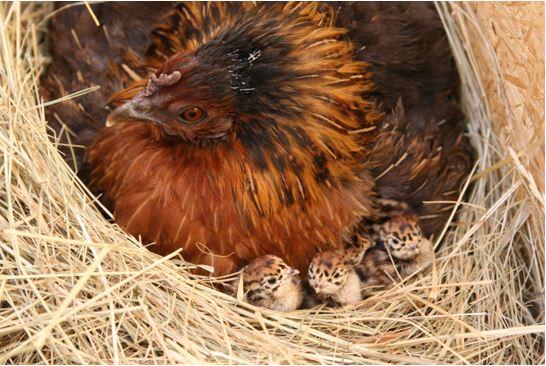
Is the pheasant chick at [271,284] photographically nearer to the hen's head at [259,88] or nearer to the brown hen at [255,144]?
the brown hen at [255,144]

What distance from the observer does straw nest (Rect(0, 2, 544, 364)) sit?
263cm

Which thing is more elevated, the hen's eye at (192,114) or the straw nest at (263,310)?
the hen's eye at (192,114)

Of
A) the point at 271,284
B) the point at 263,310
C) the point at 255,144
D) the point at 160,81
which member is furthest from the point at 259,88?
the point at 263,310

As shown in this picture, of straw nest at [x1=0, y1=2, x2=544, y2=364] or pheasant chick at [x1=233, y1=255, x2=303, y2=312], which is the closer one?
straw nest at [x1=0, y1=2, x2=544, y2=364]

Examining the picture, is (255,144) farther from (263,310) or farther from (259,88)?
(263,310)

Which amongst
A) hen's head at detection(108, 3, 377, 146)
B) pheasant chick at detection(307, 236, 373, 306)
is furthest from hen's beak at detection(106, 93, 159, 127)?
pheasant chick at detection(307, 236, 373, 306)

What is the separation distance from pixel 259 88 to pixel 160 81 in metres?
0.36

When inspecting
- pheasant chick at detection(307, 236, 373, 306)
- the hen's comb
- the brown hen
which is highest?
the hen's comb

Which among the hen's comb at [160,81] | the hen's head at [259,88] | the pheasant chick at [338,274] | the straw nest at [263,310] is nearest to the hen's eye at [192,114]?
the hen's head at [259,88]

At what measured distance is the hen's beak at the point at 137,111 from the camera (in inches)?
107

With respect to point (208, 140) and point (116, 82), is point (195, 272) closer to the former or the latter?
point (208, 140)

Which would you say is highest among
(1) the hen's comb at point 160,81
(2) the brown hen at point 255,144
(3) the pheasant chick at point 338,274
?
(1) the hen's comb at point 160,81

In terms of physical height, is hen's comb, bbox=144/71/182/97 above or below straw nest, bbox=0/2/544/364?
above

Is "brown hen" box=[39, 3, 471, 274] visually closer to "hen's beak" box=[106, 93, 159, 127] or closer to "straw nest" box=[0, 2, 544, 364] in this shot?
"hen's beak" box=[106, 93, 159, 127]
